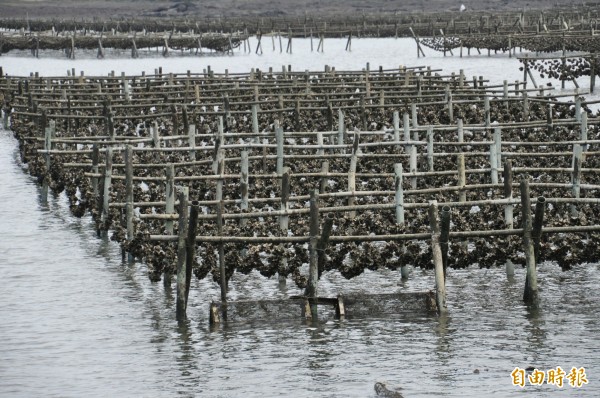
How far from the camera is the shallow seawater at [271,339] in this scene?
1702 centimetres

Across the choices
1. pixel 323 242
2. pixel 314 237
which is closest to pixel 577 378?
pixel 323 242

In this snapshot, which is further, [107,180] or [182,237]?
[107,180]

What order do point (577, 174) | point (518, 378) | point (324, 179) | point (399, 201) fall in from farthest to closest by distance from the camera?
point (324, 179)
point (577, 174)
point (399, 201)
point (518, 378)

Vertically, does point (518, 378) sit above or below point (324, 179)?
below

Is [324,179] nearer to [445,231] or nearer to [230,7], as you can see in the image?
[445,231]

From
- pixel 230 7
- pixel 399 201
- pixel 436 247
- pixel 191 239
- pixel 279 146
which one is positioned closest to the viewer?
pixel 191 239

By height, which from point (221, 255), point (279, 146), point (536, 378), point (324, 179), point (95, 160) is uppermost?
point (279, 146)

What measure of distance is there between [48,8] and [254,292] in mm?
120779

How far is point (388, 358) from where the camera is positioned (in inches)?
704

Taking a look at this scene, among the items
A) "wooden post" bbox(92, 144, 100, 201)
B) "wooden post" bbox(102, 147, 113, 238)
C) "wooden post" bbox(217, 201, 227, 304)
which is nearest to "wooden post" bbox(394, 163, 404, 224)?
"wooden post" bbox(217, 201, 227, 304)

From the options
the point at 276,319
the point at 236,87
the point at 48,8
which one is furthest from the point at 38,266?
the point at 48,8

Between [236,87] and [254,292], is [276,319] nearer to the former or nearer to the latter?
[254,292]

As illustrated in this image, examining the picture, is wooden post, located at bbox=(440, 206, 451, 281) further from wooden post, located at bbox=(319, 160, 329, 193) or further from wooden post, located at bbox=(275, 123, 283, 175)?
wooden post, located at bbox=(275, 123, 283, 175)

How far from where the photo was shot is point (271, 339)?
738 inches
